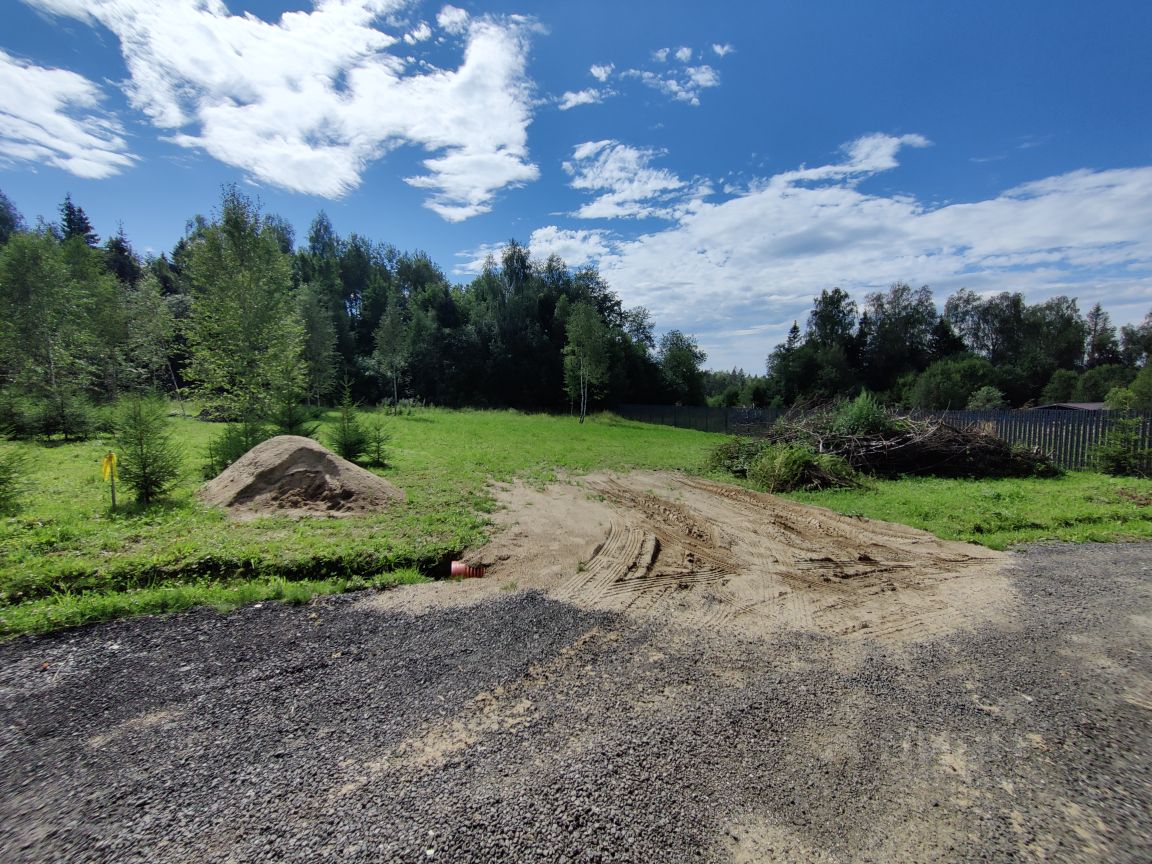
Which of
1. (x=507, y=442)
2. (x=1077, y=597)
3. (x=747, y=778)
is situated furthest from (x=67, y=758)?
(x=507, y=442)

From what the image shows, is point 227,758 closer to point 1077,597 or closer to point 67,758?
point 67,758

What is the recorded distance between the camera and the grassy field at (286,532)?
16.2ft

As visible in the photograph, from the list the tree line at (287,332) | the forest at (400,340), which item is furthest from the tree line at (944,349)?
the tree line at (287,332)

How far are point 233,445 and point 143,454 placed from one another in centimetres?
348

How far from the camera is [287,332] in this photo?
1569cm

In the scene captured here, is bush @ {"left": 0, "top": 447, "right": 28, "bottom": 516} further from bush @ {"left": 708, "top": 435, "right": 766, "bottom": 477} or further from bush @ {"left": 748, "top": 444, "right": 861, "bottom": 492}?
bush @ {"left": 708, "top": 435, "right": 766, "bottom": 477}

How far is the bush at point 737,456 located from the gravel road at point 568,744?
30.5 ft

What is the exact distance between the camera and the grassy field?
4949mm

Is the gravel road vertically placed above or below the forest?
below

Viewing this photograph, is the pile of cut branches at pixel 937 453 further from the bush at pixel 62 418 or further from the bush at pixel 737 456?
the bush at pixel 62 418

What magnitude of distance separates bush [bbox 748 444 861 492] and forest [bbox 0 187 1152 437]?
4.66 m

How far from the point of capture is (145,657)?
381 cm

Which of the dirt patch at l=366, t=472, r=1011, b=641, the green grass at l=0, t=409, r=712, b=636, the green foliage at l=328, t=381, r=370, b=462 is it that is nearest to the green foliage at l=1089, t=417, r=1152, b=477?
the dirt patch at l=366, t=472, r=1011, b=641

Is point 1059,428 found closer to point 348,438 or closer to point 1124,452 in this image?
point 1124,452
